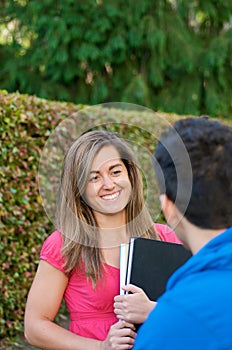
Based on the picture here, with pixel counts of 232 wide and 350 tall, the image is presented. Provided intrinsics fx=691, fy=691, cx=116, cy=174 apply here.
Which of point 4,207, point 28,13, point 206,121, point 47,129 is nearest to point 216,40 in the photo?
point 28,13

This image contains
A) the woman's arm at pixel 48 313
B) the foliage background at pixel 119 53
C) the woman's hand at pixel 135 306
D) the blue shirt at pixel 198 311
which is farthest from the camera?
the foliage background at pixel 119 53

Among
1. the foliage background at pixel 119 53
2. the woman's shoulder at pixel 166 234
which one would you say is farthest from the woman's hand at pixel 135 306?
the foliage background at pixel 119 53

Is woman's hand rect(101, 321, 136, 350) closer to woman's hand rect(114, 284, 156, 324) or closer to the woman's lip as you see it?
woman's hand rect(114, 284, 156, 324)

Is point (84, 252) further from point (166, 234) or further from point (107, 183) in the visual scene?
point (166, 234)

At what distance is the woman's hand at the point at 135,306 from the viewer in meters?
2.23

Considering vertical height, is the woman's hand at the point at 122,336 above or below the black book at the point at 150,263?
below

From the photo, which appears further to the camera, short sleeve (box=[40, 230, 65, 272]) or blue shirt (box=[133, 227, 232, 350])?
short sleeve (box=[40, 230, 65, 272])

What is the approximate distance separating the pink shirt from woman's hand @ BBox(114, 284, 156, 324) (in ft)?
1.04

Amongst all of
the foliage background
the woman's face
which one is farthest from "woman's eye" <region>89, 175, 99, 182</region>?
the foliage background

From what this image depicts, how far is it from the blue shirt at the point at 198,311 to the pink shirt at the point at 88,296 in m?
1.13

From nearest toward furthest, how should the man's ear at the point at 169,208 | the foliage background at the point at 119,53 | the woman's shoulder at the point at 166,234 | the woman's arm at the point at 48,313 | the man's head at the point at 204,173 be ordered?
1. the man's head at the point at 204,173
2. the man's ear at the point at 169,208
3. the woman's arm at the point at 48,313
4. the woman's shoulder at the point at 166,234
5. the foliage background at the point at 119,53

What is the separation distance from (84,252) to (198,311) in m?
1.25

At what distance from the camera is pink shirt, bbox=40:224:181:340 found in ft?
8.47

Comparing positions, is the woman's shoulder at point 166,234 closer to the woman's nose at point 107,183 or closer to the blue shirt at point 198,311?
the woman's nose at point 107,183
